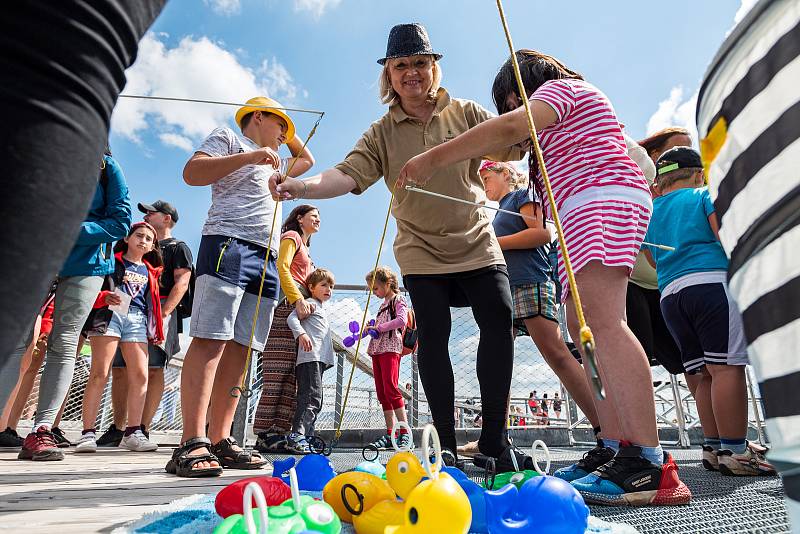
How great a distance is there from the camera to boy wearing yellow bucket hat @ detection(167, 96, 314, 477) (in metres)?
1.96

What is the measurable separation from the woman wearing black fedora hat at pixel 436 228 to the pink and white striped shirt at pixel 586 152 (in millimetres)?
477

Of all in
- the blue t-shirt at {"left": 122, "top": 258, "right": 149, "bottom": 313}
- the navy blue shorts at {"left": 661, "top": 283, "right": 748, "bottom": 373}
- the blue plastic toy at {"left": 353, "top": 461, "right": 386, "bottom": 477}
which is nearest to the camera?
the blue plastic toy at {"left": 353, "top": 461, "right": 386, "bottom": 477}

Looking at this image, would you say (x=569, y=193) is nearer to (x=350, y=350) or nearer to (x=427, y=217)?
(x=427, y=217)

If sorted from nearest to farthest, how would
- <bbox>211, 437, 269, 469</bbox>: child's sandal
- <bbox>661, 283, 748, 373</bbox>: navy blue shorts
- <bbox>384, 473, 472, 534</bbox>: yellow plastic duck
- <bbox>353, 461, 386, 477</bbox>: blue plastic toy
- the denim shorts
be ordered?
<bbox>384, 473, 472, 534</bbox>: yellow plastic duck < <bbox>353, 461, 386, 477</bbox>: blue plastic toy < <bbox>661, 283, 748, 373</bbox>: navy blue shorts < <bbox>211, 437, 269, 469</bbox>: child's sandal < the denim shorts

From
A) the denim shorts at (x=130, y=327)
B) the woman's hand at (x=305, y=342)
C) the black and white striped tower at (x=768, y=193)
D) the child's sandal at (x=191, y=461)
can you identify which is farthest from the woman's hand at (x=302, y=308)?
the black and white striped tower at (x=768, y=193)

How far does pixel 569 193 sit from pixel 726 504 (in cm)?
88

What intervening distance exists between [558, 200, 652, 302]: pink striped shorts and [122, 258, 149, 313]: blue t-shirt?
104 inches

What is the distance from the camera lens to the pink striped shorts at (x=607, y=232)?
4.61 feet

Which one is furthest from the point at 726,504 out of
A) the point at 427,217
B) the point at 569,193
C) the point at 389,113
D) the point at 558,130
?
the point at 389,113

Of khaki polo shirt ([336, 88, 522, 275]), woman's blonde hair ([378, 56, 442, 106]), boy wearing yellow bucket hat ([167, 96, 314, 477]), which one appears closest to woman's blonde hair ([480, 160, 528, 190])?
khaki polo shirt ([336, 88, 522, 275])

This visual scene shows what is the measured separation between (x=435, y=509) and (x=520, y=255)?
202 centimetres

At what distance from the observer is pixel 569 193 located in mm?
1567

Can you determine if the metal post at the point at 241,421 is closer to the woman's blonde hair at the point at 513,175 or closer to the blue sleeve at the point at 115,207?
the blue sleeve at the point at 115,207

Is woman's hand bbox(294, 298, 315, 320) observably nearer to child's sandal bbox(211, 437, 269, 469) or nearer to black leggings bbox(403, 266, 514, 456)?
child's sandal bbox(211, 437, 269, 469)
